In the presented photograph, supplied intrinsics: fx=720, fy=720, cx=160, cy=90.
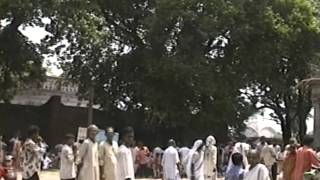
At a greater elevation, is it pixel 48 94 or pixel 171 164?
pixel 48 94

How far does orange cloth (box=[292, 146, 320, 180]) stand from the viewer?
12180mm

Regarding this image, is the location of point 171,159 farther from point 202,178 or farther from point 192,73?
point 192,73

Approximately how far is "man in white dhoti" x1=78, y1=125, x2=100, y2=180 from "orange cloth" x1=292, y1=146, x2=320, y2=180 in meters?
3.55

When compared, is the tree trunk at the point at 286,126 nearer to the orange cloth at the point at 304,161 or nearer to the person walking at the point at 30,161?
the orange cloth at the point at 304,161

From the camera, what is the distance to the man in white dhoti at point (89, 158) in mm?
12766

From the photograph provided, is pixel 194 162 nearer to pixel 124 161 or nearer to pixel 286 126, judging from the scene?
pixel 124 161

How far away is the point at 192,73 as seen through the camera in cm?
2973

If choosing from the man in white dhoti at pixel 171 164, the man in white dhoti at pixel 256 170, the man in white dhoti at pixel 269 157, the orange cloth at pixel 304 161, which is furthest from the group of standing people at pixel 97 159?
the man in white dhoti at pixel 269 157

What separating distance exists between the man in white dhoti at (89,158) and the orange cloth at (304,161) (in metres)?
3.55

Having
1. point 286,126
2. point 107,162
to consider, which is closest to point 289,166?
point 107,162

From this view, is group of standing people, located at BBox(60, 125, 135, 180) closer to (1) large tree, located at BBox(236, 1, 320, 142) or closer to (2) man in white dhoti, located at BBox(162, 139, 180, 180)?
(2) man in white dhoti, located at BBox(162, 139, 180, 180)

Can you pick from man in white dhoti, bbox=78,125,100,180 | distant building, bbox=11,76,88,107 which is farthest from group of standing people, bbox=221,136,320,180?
distant building, bbox=11,76,88,107

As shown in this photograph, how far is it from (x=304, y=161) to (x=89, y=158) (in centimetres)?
376

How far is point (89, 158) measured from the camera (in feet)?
42.0
